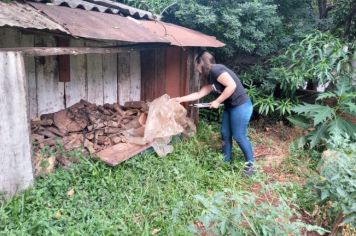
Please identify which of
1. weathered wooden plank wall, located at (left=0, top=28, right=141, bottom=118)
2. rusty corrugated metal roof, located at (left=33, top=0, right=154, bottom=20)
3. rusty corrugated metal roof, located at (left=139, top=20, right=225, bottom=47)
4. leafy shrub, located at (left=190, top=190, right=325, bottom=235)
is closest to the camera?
leafy shrub, located at (left=190, top=190, right=325, bottom=235)

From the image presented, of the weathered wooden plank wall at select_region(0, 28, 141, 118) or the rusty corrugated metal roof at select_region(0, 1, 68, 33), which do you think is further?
the weathered wooden plank wall at select_region(0, 28, 141, 118)

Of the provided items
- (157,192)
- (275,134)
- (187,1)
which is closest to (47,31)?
(157,192)

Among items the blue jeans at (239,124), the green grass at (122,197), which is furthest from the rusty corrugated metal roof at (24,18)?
the blue jeans at (239,124)

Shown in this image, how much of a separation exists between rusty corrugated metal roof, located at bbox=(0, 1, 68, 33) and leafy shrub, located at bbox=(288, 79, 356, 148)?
3853 millimetres

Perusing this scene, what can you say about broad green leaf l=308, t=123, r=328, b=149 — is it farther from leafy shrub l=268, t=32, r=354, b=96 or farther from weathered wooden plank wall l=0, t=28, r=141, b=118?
weathered wooden plank wall l=0, t=28, r=141, b=118

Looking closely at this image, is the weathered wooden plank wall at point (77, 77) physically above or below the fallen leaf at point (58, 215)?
above

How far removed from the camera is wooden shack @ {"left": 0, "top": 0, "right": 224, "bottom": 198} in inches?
106

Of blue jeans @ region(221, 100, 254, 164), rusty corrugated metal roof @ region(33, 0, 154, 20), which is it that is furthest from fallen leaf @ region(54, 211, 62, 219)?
blue jeans @ region(221, 100, 254, 164)

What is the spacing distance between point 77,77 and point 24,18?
1706 millimetres

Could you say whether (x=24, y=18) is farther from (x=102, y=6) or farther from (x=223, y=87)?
(x=223, y=87)

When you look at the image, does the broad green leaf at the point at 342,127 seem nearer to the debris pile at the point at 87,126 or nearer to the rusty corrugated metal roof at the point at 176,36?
the rusty corrugated metal roof at the point at 176,36

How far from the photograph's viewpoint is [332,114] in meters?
4.96

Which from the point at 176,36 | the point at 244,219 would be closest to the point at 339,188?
the point at 244,219

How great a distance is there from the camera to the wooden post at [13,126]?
2.64 m
